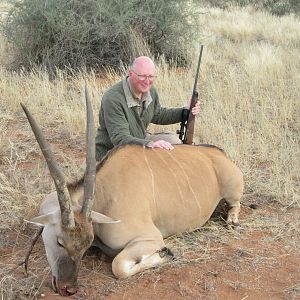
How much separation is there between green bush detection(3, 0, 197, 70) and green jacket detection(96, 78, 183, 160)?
4788 millimetres

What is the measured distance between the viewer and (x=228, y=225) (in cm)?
437

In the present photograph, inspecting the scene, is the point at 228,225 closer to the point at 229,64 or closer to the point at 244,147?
the point at 244,147

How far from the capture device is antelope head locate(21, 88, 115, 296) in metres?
3.11

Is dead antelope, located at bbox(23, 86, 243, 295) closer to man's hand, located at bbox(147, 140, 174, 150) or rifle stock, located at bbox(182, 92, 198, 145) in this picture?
man's hand, located at bbox(147, 140, 174, 150)

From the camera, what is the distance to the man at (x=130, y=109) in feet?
14.6

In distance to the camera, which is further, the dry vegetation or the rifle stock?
the rifle stock

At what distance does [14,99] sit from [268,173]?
12.4 ft

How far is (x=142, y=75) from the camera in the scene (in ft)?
14.8

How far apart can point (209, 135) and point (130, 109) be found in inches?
A: 70.8

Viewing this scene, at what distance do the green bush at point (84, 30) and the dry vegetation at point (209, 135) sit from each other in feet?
2.06

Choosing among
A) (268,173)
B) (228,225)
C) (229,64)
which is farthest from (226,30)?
(228,225)

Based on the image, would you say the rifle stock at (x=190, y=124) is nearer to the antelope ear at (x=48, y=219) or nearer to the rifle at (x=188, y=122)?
the rifle at (x=188, y=122)

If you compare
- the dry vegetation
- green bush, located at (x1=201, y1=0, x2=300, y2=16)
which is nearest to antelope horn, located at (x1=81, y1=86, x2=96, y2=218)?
the dry vegetation

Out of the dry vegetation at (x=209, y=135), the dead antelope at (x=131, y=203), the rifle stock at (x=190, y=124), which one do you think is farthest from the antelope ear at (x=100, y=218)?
the rifle stock at (x=190, y=124)
